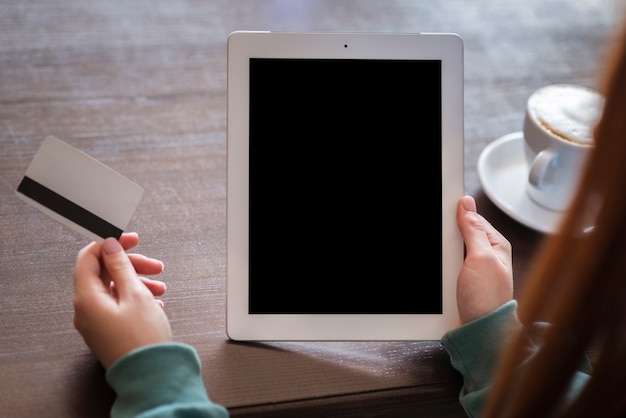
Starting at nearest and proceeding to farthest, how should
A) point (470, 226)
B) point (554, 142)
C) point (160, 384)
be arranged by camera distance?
point (160, 384) → point (470, 226) → point (554, 142)

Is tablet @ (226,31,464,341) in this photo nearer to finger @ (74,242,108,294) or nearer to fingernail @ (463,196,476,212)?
fingernail @ (463,196,476,212)

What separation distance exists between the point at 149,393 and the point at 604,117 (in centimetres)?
42

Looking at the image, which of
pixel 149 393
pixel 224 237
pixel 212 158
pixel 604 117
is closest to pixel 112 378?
pixel 149 393

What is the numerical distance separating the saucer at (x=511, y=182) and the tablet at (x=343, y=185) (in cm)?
15

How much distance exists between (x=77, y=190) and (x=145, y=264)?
0.36ft

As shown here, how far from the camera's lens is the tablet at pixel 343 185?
71cm

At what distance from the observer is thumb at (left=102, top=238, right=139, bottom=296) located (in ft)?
2.15

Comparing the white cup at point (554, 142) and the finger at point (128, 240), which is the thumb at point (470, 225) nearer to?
the white cup at point (554, 142)

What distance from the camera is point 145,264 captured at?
0.73 meters

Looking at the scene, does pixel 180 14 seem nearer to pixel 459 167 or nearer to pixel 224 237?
pixel 224 237

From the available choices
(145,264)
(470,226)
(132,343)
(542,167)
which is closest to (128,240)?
(145,264)

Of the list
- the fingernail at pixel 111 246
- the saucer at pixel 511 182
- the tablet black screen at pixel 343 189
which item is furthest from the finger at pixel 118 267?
the saucer at pixel 511 182

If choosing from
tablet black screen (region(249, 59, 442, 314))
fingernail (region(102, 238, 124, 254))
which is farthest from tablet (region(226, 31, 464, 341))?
fingernail (region(102, 238, 124, 254))

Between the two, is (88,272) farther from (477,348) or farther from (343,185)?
(477,348)
